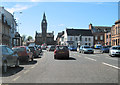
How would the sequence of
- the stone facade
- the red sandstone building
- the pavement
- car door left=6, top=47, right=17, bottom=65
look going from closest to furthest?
the pavement, car door left=6, top=47, right=17, bottom=65, the stone facade, the red sandstone building

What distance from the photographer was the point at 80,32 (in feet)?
306

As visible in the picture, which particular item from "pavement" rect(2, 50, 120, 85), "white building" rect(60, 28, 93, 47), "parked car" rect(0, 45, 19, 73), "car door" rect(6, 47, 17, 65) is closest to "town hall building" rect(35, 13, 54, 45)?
"white building" rect(60, 28, 93, 47)

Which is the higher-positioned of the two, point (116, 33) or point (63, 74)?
point (116, 33)

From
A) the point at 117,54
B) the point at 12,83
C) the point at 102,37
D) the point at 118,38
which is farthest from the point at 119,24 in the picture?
the point at 12,83

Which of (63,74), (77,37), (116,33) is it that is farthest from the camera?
(77,37)

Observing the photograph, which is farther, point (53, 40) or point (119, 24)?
point (53, 40)

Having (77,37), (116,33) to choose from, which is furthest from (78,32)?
(116,33)

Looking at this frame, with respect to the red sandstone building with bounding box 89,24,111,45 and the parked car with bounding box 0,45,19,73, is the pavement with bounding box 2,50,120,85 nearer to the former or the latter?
the parked car with bounding box 0,45,19,73

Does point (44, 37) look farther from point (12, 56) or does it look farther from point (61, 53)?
point (12, 56)

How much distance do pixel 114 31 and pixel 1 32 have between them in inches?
1333

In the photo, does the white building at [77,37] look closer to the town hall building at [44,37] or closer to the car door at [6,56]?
the town hall building at [44,37]

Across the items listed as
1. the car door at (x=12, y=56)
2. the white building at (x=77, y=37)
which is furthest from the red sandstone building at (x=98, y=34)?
the car door at (x=12, y=56)

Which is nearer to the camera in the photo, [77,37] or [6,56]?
[6,56]

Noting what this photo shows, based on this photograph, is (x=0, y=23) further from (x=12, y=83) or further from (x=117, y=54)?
(x=12, y=83)
